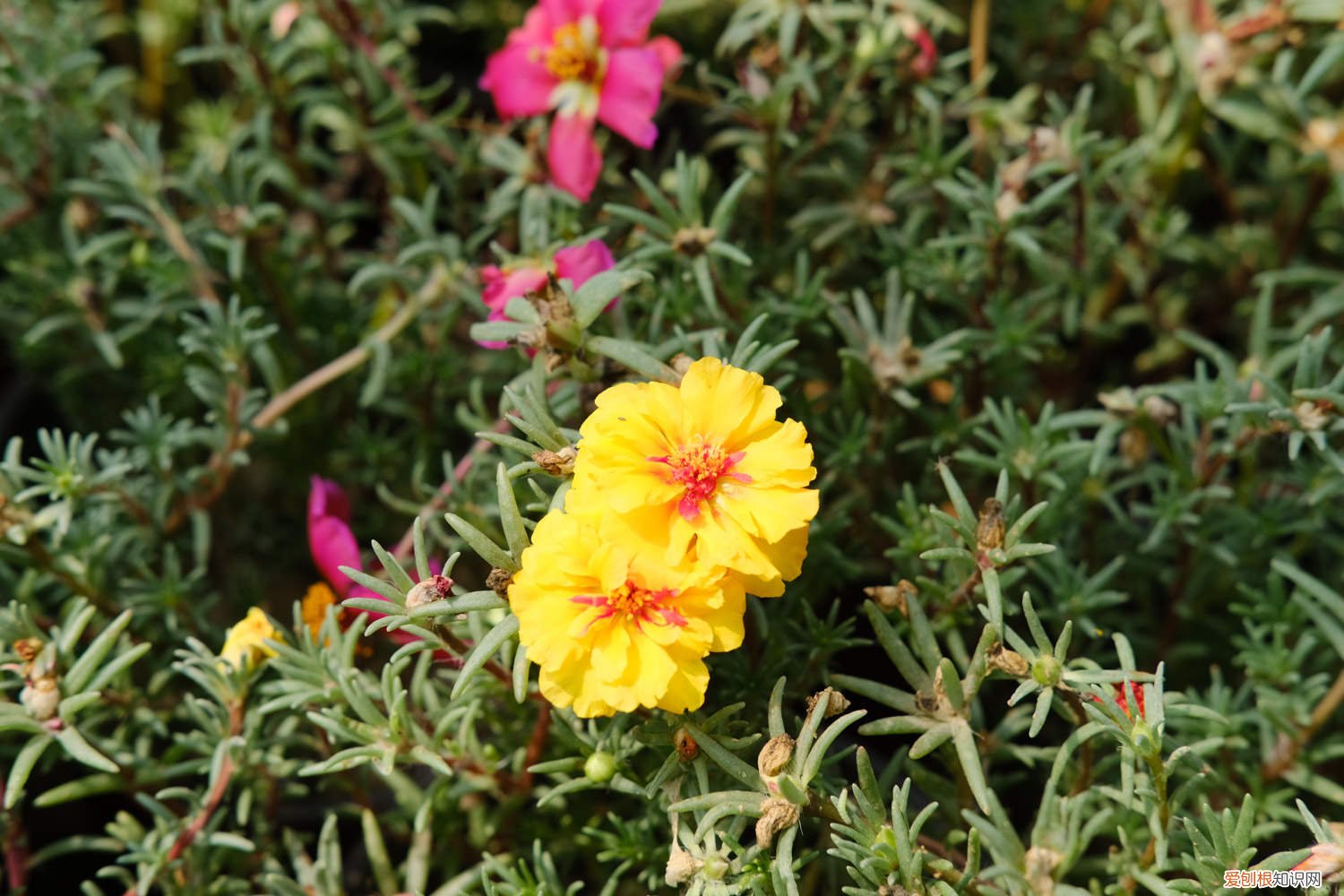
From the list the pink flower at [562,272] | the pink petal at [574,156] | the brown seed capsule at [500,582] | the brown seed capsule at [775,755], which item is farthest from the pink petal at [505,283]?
the brown seed capsule at [775,755]

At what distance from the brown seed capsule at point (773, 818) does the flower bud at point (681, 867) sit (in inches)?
3.1

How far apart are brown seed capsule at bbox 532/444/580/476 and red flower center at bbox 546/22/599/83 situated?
2.88ft

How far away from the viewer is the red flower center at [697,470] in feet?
4.19

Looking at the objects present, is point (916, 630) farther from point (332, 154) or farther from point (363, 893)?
point (332, 154)

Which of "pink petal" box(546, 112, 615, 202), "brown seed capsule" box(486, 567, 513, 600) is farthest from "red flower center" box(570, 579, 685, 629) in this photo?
"pink petal" box(546, 112, 615, 202)

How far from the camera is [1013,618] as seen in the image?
185 cm

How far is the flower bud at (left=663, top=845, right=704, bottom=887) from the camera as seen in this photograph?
125cm

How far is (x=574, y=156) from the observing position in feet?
6.18

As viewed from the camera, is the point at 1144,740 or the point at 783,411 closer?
the point at 1144,740

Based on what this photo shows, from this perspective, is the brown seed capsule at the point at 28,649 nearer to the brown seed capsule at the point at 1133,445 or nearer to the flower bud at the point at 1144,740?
the flower bud at the point at 1144,740

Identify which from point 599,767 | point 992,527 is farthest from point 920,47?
point 599,767

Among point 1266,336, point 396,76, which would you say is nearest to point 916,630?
point 1266,336

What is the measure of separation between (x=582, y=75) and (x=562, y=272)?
47cm

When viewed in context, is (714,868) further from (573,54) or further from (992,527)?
(573,54)
